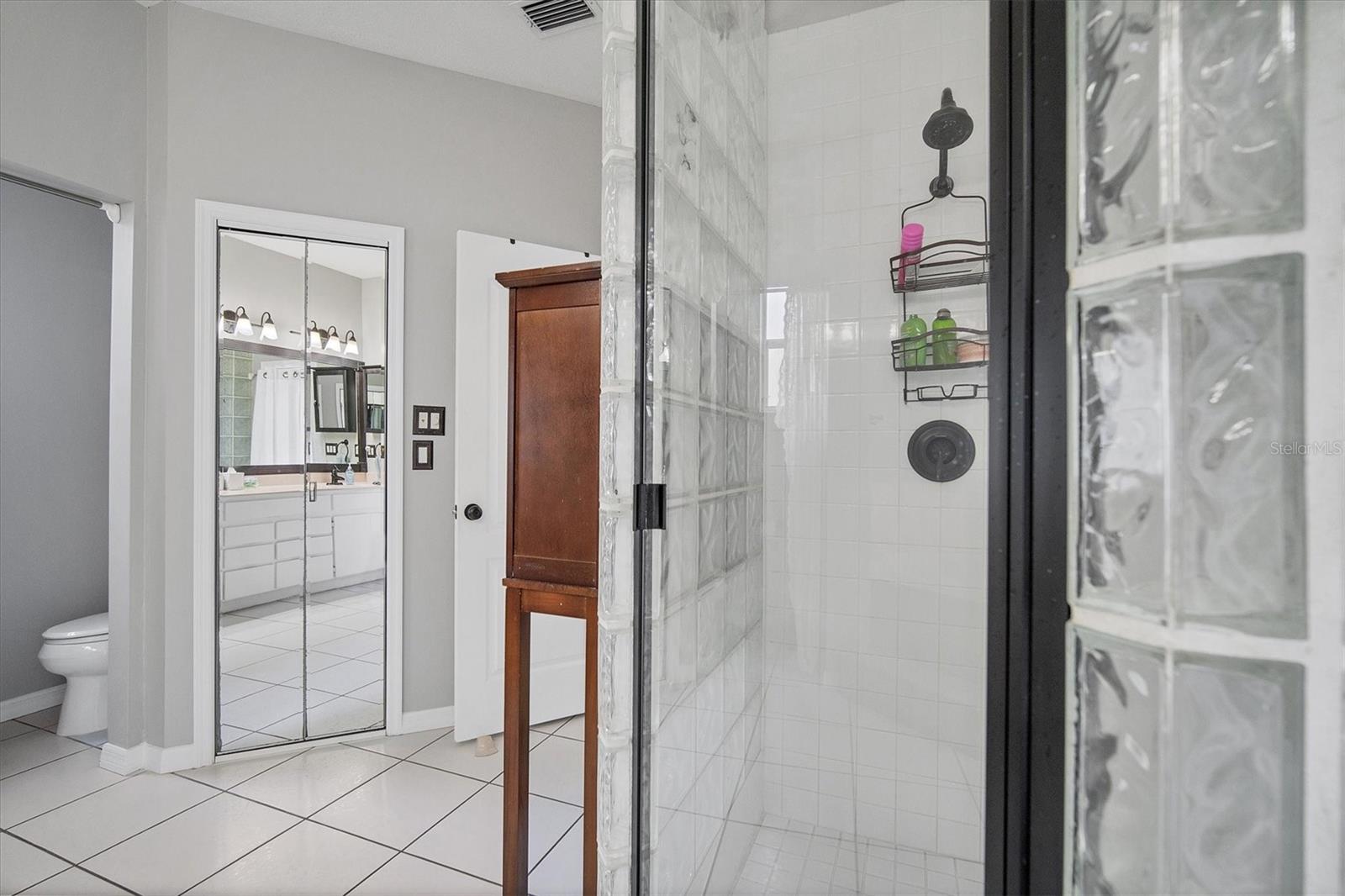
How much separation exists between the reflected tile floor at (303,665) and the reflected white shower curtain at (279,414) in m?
0.61

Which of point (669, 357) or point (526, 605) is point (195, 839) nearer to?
point (526, 605)

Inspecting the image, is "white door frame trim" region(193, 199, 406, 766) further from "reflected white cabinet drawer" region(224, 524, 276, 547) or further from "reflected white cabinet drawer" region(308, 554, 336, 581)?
"reflected white cabinet drawer" region(308, 554, 336, 581)

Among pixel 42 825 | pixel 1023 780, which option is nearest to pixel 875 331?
pixel 1023 780

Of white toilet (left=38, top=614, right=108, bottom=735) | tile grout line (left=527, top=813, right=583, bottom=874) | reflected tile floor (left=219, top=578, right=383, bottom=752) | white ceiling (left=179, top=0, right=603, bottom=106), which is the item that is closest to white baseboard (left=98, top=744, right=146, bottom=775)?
reflected tile floor (left=219, top=578, right=383, bottom=752)

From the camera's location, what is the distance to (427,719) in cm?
255

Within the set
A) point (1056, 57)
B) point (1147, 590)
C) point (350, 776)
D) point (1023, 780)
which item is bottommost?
point (350, 776)

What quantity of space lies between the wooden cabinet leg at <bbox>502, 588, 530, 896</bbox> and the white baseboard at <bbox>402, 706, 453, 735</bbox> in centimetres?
129

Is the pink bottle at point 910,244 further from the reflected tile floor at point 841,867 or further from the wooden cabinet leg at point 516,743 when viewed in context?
the wooden cabinet leg at point 516,743

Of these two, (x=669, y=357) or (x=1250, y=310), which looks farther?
(x=669, y=357)

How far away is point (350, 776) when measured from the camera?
2.15 meters

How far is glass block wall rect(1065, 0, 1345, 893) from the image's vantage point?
0.32m

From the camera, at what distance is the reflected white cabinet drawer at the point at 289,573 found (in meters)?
2.50

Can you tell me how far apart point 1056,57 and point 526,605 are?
1.37 metres

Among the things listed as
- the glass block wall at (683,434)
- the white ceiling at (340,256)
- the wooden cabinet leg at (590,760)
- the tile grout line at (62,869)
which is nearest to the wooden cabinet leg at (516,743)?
the wooden cabinet leg at (590,760)
